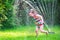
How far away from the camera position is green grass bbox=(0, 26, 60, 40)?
4.41m

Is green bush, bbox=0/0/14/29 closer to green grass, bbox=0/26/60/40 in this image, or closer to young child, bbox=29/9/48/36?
green grass, bbox=0/26/60/40

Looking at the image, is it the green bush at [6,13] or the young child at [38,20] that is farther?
the green bush at [6,13]

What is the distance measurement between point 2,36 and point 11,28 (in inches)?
9.6

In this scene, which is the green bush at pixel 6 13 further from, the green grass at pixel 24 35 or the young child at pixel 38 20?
the young child at pixel 38 20

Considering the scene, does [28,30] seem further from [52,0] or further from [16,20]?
[52,0]

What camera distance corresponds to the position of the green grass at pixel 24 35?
4.41m

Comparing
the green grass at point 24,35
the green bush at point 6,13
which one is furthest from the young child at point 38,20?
the green bush at point 6,13

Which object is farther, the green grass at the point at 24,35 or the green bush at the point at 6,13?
the green bush at the point at 6,13

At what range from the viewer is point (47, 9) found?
4.73 metres

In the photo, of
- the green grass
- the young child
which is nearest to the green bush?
the green grass

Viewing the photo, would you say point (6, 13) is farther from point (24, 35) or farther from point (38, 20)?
point (38, 20)

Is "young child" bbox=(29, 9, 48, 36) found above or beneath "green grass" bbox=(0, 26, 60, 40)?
above

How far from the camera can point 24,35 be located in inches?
177

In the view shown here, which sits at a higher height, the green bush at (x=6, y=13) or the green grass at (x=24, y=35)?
the green bush at (x=6, y=13)
